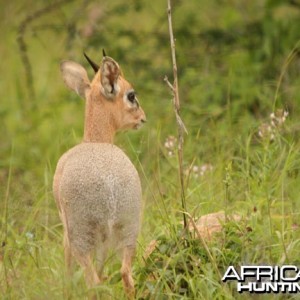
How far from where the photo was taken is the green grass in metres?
4.76

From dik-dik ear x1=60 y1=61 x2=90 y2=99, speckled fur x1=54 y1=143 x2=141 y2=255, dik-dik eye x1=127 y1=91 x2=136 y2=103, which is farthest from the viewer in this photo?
dik-dik ear x1=60 y1=61 x2=90 y2=99

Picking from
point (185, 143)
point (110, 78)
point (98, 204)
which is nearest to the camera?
point (98, 204)

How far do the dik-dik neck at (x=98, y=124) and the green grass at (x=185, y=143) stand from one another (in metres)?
0.31

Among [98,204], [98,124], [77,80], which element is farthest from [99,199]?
[77,80]

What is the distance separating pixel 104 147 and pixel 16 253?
87 centimetres

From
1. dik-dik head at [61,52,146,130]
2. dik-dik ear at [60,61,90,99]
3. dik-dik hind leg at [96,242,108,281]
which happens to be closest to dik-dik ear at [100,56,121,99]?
dik-dik head at [61,52,146,130]

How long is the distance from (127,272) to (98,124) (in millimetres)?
703

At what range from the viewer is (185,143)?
6.52m

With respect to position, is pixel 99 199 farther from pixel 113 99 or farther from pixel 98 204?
pixel 113 99

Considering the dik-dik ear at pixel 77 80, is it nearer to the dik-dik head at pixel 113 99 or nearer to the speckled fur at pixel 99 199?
the dik-dik head at pixel 113 99

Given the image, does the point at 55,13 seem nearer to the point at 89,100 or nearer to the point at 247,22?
the point at 247,22

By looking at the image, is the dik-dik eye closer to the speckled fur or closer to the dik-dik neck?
the dik-dik neck

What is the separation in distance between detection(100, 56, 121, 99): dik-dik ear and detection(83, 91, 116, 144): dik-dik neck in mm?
61

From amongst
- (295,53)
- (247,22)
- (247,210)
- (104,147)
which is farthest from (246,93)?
(104,147)
